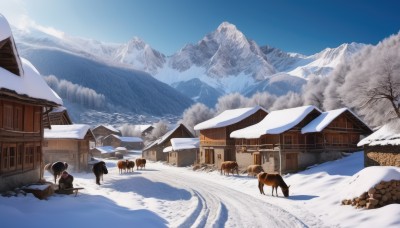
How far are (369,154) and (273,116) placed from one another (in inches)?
716

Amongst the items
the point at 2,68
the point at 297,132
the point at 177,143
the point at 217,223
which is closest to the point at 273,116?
the point at 297,132

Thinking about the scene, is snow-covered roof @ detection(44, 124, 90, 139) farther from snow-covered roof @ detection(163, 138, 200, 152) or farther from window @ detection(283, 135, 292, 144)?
window @ detection(283, 135, 292, 144)

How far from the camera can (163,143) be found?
79500mm

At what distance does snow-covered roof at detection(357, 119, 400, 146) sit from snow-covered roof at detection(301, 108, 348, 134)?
345 inches

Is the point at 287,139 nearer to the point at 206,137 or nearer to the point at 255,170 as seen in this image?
the point at 255,170

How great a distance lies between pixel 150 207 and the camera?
21.4 metres

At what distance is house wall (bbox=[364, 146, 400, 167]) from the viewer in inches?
1159

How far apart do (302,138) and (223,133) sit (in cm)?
1468

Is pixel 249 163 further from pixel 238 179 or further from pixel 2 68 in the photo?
pixel 2 68

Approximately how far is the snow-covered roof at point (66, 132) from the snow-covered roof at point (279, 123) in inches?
808

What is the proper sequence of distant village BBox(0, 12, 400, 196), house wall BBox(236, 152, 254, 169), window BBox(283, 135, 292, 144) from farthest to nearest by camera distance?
house wall BBox(236, 152, 254, 169) → window BBox(283, 135, 292, 144) → distant village BBox(0, 12, 400, 196)

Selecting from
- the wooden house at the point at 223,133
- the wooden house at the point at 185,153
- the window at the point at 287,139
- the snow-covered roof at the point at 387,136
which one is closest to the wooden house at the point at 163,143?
the wooden house at the point at 185,153

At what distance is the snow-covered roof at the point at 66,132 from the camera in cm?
4472

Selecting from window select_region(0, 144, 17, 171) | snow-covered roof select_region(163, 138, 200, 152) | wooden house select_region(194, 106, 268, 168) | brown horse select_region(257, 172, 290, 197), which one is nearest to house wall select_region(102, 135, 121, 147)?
snow-covered roof select_region(163, 138, 200, 152)
